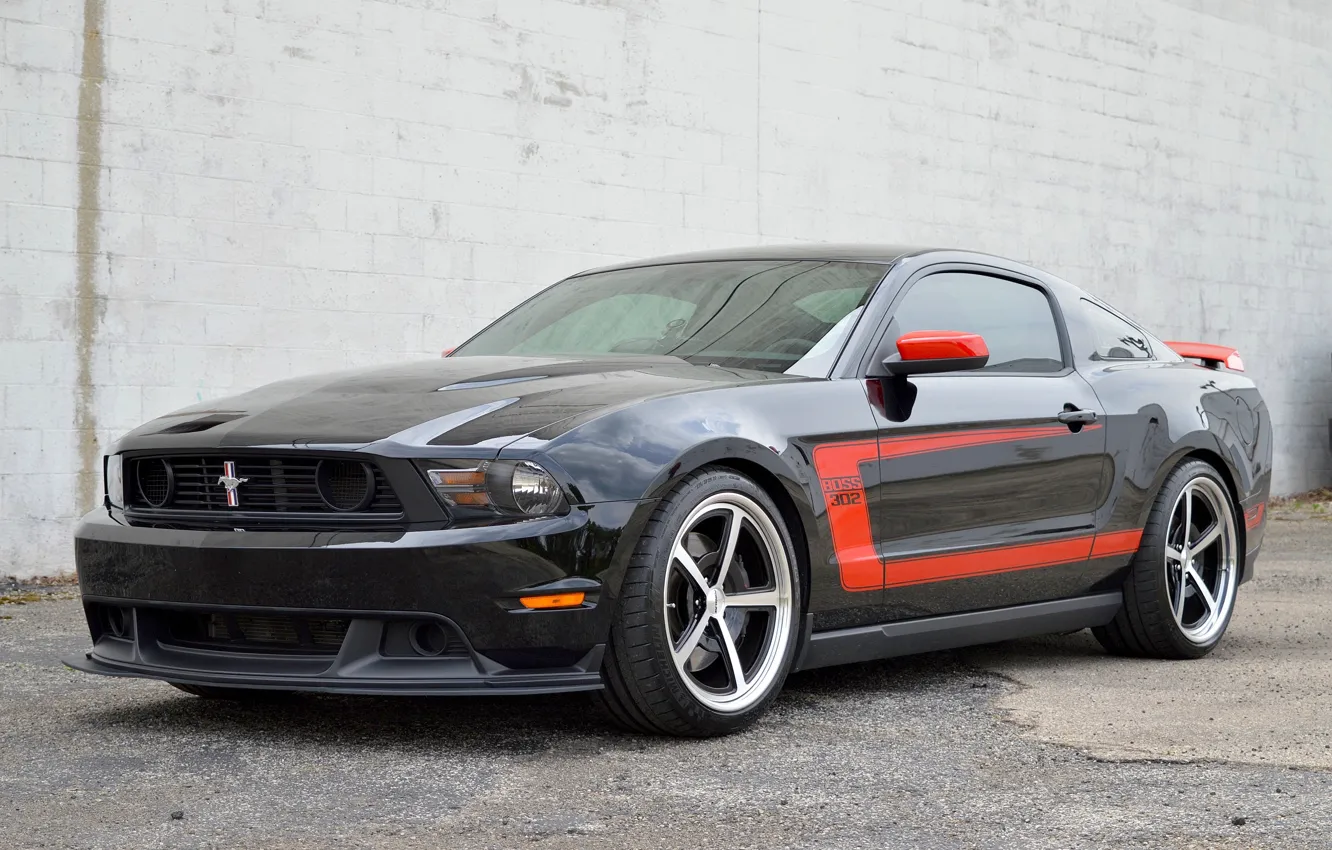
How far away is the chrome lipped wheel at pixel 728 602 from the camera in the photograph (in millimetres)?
4090

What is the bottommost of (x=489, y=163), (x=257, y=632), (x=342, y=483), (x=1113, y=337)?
(x=257, y=632)

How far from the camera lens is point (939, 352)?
4.64 m

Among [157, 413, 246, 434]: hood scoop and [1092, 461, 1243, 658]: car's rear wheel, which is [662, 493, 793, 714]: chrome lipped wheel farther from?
[1092, 461, 1243, 658]: car's rear wheel

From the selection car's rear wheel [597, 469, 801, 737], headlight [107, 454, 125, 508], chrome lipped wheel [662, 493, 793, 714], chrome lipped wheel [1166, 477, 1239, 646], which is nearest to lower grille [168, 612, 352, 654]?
headlight [107, 454, 125, 508]

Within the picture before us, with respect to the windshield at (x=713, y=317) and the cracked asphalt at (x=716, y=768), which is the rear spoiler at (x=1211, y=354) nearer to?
the cracked asphalt at (x=716, y=768)

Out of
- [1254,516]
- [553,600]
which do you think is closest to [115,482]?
[553,600]

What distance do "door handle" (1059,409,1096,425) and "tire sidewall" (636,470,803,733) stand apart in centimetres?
137

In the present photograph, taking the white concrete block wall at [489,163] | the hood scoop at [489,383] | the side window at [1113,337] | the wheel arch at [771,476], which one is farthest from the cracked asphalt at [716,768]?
the white concrete block wall at [489,163]

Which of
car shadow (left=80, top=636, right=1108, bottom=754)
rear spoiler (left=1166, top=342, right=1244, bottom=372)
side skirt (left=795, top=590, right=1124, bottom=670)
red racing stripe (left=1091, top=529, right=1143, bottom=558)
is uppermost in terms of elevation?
rear spoiler (left=1166, top=342, right=1244, bottom=372)

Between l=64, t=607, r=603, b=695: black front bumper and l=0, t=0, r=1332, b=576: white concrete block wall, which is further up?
l=0, t=0, r=1332, b=576: white concrete block wall

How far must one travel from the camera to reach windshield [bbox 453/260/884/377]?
4.77 meters

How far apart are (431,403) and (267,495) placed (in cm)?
44

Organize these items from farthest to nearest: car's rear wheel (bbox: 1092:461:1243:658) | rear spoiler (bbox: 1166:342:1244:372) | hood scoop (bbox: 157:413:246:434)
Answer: rear spoiler (bbox: 1166:342:1244:372) → car's rear wheel (bbox: 1092:461:1243:658) → hood scoop (bbox: 157:413:246:434)

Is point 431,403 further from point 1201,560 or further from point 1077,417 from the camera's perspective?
point 1201,560
